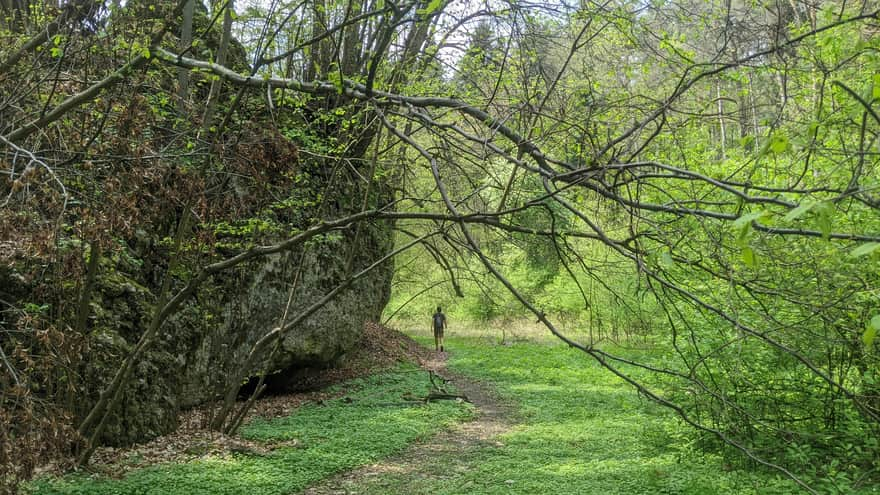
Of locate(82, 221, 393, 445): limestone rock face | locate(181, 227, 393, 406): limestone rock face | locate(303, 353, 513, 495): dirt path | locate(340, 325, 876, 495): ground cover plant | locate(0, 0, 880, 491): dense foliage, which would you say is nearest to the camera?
locate(0, 0, 880, 491): dense foliage

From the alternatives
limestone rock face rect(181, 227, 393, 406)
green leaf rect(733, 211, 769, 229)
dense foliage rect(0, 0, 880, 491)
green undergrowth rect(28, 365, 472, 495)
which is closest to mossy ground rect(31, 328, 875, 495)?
green undergrowth rect(28, 365, 472, 495)

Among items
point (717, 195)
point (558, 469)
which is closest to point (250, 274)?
point (558, 469)

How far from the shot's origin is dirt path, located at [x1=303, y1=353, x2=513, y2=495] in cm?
762

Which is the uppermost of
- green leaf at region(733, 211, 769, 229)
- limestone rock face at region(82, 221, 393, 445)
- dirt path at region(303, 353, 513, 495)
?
green leaf at region(733, 211, 769, 229)

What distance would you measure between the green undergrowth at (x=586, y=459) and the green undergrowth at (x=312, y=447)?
0.98 metres

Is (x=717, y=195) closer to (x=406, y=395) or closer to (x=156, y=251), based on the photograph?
(x=156, y=251)

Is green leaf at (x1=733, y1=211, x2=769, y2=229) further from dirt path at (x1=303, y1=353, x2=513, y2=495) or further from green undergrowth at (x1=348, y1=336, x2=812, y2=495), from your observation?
dirt path at (x1=303, y1=353, x2=513, y2=495)

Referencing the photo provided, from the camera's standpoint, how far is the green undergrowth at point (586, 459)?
6648mm

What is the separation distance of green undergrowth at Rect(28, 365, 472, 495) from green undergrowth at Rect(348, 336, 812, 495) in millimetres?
977

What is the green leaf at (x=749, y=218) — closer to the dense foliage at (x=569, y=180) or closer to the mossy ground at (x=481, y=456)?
the dense foliage at (x=569, y=180)

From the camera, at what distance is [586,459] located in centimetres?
849

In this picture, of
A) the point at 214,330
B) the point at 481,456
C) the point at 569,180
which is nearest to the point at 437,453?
the point at 481,456

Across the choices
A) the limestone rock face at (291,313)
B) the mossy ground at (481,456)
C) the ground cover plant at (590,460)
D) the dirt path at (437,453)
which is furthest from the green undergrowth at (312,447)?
the limestone rock face at (291,313)

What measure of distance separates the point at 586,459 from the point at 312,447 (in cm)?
388
